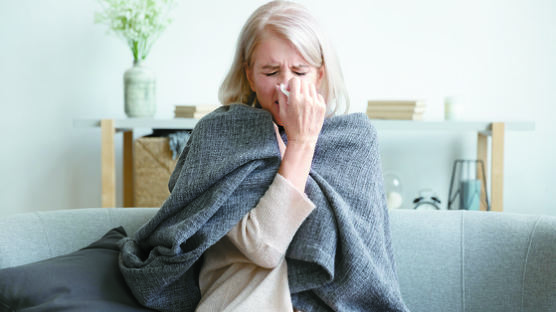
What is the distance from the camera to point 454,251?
1506mm

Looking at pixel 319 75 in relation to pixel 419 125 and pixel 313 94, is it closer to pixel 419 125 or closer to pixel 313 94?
pixel 313 94

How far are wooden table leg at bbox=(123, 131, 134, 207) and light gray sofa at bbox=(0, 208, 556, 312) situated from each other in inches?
57.7

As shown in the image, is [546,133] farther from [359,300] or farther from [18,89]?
[18,89]

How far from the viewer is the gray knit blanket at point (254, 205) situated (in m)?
1.23

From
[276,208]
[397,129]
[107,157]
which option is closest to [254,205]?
[276,208]

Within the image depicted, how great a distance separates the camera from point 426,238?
4.99 ft

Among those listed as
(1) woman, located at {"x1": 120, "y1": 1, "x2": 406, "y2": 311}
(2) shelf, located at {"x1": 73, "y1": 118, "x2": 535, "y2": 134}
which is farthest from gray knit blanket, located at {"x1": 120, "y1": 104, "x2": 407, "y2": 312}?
(2) shelf, located at {"x1": 73, "y1": 118, "x2": 535, "y2": 134}

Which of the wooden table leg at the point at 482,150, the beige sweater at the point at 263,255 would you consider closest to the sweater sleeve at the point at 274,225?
the beige sweater at the point at 263,255

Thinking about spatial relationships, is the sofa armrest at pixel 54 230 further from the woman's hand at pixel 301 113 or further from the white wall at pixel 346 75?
the white wall at pixel 346 75

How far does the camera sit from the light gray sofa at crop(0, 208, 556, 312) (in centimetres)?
143

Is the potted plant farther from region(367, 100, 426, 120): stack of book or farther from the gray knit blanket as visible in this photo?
the gray knit blanket

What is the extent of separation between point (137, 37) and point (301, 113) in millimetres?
1688

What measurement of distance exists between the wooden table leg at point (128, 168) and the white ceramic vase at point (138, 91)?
0.88 feet

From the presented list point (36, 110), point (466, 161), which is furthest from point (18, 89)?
point (466, 161)
